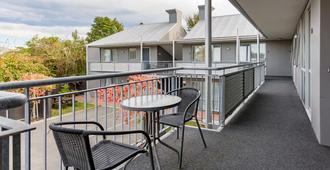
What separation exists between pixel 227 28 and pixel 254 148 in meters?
13.9

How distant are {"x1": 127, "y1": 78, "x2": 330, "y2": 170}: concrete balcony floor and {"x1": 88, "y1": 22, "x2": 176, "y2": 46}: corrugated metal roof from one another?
1314 centimetres

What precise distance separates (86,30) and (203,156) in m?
29.5

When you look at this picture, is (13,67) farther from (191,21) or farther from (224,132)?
(191,21)

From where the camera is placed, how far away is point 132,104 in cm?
246

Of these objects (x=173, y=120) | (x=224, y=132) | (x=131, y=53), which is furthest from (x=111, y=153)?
(x=131, y=53)

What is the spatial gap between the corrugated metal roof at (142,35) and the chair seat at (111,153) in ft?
49.5

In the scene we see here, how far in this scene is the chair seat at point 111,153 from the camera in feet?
5.42

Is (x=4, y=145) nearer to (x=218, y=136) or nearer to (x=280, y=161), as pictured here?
(x=280, y=161)

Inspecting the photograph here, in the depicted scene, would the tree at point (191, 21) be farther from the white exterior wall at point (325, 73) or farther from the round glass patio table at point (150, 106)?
Result: the round glass patio table at point (150, 106)

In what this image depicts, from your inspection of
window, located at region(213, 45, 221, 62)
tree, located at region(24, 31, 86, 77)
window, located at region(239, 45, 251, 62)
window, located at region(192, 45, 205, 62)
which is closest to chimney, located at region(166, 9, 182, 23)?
window, located at region(192, 45, 205, 62)

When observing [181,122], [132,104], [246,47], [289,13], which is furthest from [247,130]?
[246,47]

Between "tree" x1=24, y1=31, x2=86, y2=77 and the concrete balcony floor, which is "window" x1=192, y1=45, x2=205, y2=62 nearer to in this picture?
"tree" x1=24, y1=31, x2=86, y2=77

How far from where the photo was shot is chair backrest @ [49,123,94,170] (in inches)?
54.6

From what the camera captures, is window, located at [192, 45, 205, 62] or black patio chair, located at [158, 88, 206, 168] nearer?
black patio chair, located at [158, 88, 206, 168]
